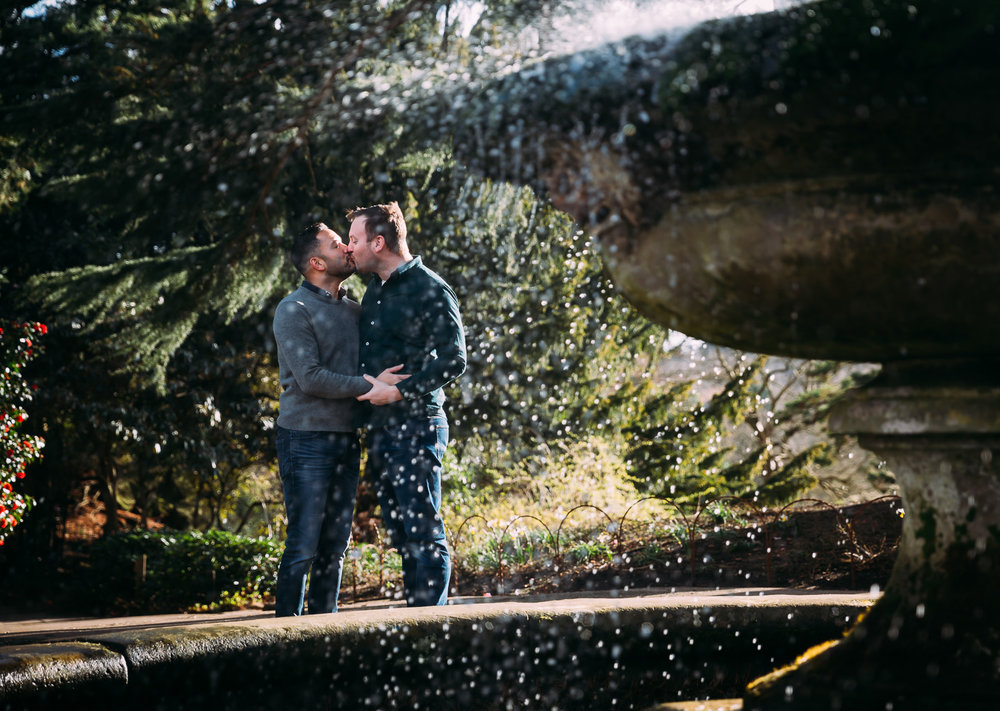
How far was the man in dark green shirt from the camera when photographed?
3098 mm

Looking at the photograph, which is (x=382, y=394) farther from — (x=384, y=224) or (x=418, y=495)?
(x=384, y=224)

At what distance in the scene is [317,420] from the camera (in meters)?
3.14

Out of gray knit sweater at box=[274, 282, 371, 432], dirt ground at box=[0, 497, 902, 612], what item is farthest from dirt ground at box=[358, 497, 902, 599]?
gray knit sweater at box=[274, 282, 371, 432]

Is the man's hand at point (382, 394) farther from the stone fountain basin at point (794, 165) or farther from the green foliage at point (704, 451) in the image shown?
the green foliage at point (704, 451)

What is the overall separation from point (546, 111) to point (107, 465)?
9.11m

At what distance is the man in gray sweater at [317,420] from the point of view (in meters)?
3.07

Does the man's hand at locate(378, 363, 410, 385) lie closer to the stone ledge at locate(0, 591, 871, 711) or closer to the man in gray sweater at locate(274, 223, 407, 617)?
the man in gray sweater at locate(274, 223, 407, 617)

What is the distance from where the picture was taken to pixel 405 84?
5703 millimetres

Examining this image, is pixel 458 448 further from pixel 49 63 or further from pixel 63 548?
pixel 49 63

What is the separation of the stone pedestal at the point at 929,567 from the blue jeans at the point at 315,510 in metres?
1.79

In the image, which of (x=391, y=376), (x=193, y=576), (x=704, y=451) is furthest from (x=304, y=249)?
(x=704, y=451)

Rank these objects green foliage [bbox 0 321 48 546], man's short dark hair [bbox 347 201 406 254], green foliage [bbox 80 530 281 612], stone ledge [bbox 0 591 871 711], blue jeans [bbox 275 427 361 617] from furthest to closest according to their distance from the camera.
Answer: green foliage [bbox 80 530 281 612] < green foliage [bbox 0 321 48 546] < man's short dark hair [bbox 347 201 406 254] < blue jeans [bbox 275 427 361 617] < stone ledge [bbox 0 591 871 711]

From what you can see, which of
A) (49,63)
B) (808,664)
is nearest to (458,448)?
(49,63)

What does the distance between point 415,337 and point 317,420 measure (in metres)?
0.46
